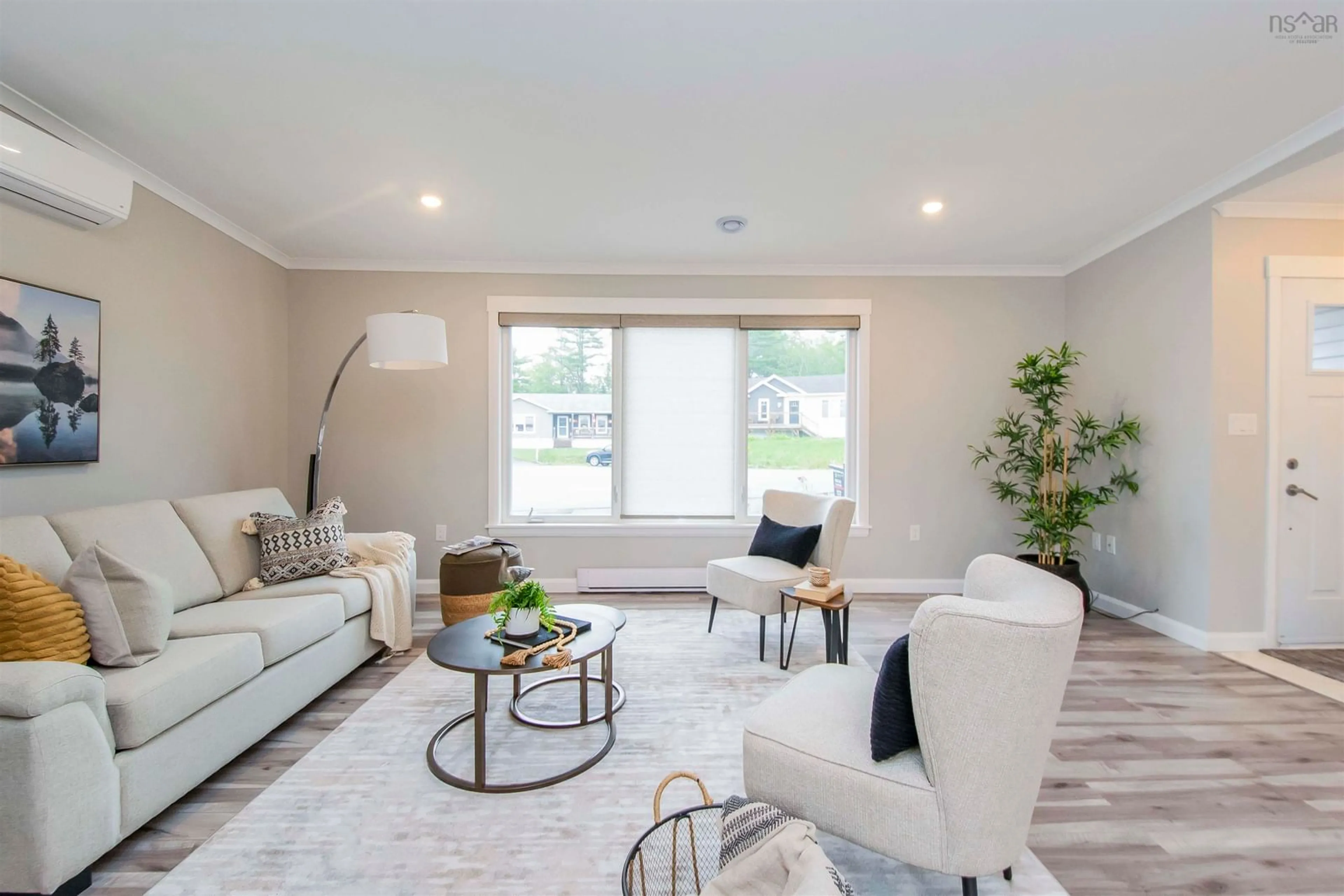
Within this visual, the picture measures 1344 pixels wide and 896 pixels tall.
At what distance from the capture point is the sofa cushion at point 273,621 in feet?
6.95

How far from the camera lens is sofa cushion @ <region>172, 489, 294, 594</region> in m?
2.62

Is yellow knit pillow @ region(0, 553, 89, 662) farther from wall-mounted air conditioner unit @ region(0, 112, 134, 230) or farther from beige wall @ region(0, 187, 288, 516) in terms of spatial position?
wall-mounted air conditioner unit @ region(0, 112, 134, 230)

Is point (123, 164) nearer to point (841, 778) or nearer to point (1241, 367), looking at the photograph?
point (841, 778)

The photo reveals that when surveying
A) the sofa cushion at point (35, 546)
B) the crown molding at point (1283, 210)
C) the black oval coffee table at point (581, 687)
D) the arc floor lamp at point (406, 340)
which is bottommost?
the black oval coffee table at point (581, 687)

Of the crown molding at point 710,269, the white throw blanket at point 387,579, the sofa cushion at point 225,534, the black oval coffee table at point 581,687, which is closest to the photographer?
the black oval coffee table at point 581,687

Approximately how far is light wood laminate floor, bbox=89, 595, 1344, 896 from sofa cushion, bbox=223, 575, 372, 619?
0.35 meters

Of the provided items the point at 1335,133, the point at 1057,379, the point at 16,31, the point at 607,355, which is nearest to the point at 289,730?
the point at 16,31

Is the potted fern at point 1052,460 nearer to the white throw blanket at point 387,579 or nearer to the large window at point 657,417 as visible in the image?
the large window at point 657,417

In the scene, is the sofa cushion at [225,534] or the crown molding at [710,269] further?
the crown molding at [710,269]

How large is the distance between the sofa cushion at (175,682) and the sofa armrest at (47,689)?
0.15 ft

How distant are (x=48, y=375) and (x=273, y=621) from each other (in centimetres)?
146

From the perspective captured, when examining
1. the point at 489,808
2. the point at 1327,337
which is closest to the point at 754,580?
the point at 489,808

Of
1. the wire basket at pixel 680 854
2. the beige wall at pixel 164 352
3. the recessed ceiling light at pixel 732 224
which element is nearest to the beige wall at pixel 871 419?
the beige wall at pixel 164 352

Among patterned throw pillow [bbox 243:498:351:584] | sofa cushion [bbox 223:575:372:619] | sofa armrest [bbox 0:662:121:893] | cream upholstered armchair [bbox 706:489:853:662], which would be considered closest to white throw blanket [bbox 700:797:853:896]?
sofa armrest [bbox 0:662:121:893]
